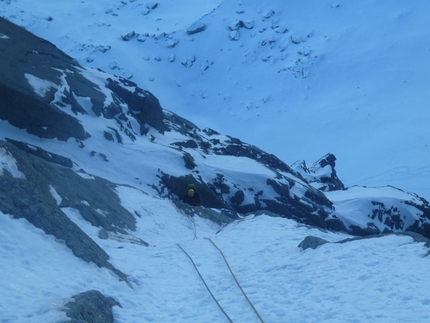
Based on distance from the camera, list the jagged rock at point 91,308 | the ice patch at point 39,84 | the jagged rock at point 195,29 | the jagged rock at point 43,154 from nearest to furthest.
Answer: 1. the jagged rock at point 91,308
2. the jagged rock at point 43,154
3. the ice patch at point 39,84
4. the jagged rock at point 195,29

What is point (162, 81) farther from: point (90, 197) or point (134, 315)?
point (134, 315)

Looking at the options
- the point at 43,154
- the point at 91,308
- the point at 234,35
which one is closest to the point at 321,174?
the point at 43,154

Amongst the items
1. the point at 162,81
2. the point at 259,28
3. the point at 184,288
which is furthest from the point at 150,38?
the point at 184,288

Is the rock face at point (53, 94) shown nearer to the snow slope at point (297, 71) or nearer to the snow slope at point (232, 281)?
the snow slope at point (232, 281)

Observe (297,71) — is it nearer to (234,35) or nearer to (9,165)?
(234,35)

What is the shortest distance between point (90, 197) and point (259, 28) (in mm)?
49689

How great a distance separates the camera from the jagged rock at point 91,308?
706 cm

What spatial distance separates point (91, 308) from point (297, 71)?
164 feet

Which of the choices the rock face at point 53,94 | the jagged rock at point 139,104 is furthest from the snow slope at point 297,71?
the rock face at point 53,94

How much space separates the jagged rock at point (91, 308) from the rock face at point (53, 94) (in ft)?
49.4

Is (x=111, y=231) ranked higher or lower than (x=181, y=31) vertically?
lower

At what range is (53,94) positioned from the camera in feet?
77.4

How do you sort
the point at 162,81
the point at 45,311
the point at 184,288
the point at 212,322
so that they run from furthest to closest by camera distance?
the point at 162,81 < the point at 184,288 < the point at 212,322 < the point at 45,311

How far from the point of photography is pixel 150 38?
63.9 metres
